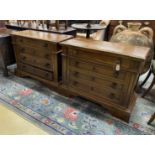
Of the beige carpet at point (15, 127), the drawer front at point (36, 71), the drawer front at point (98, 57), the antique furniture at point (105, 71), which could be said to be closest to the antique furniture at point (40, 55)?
the drawer front at point (36, 71)

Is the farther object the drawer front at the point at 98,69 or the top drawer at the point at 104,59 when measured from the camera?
the drawer front at the point at 98,69

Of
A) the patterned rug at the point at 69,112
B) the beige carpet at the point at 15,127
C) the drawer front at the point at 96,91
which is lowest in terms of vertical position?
the patterned rug at the point at 69,112

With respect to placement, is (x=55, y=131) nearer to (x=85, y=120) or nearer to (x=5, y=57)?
(x=85, y=120)

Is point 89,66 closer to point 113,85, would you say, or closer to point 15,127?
point 113,85

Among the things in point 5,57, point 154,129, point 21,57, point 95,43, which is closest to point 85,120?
point 154,129

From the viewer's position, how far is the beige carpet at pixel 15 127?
1472 mm

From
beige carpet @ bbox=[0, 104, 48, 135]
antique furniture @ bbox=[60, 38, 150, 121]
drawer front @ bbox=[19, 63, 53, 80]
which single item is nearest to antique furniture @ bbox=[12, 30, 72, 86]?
drawer front @ bbox=[19, 63, 53, 80]

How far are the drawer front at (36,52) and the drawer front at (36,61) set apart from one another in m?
0.06

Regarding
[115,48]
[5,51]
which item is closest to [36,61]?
[5,51]

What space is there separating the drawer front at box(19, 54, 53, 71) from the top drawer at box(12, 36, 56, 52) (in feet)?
0.64

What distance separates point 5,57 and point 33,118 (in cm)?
134

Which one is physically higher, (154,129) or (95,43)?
(95,43)

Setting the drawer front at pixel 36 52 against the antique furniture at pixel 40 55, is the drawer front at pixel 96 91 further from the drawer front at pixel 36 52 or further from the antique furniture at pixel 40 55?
the drawer front at pixel 36 52

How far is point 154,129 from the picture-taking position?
1.61m
